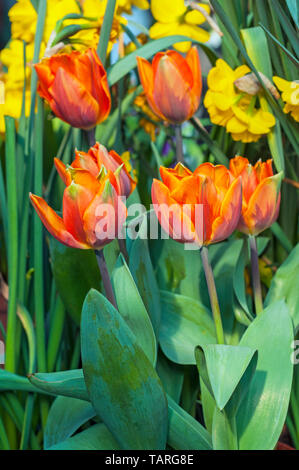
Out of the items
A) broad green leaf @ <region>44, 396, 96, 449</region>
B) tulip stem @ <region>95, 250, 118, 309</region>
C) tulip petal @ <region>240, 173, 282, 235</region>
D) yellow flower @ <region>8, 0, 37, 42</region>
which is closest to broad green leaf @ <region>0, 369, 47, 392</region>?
broad green leaf @ <region>44, 396, 96, 449</region>

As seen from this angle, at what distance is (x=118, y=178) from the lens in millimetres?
392

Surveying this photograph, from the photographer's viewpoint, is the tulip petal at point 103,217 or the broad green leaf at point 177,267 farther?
the broad green leaf at point 177,267

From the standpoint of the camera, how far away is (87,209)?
0.37 m

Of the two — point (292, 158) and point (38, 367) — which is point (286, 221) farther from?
point (38, 367)

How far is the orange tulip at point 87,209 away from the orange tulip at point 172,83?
0.11 metres

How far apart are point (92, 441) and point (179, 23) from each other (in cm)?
42

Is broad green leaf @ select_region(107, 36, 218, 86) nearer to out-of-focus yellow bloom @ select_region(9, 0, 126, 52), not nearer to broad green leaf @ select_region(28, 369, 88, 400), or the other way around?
out-of-focus yellow bloom @ select_region(9, 0, 126, 52)

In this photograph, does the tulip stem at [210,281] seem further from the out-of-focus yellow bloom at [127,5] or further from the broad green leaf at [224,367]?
the out-of-focus yellow bloom at [127,5]

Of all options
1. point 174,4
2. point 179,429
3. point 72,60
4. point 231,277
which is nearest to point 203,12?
point 174,4

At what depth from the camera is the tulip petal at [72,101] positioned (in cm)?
45

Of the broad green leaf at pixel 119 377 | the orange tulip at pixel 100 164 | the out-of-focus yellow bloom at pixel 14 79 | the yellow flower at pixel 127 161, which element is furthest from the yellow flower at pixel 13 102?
the broad green leaf at pixel 119 377

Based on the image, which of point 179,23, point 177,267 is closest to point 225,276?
point 177,267

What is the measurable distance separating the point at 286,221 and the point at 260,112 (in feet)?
0.47
